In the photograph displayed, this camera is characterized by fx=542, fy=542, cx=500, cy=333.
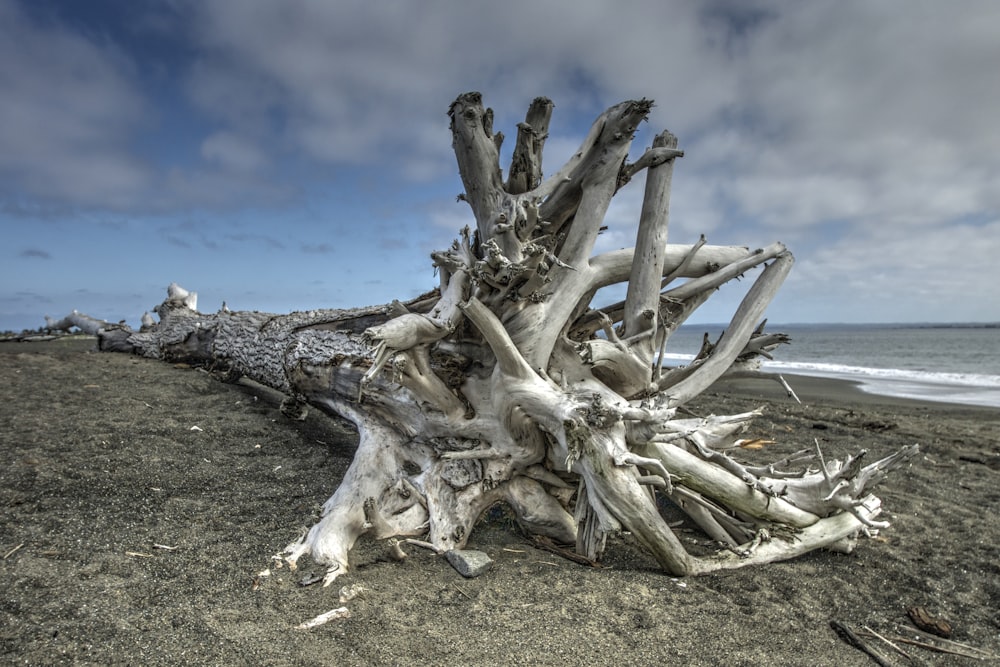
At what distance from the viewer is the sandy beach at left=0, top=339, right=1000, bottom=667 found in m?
2.26

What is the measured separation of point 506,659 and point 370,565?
1.08m

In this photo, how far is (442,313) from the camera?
3.77 m


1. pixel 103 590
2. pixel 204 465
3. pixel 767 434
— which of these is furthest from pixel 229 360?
pixel 767 434

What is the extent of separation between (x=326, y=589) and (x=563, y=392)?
171 cm

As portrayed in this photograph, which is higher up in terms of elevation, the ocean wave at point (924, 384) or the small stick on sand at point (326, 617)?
the small stick on sand at point (326, 617)

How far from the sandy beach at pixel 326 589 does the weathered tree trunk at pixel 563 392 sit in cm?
26

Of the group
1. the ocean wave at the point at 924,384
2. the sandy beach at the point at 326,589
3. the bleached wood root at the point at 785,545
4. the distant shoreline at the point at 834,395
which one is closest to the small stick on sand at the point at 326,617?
the sandy beach at the point at 326,589

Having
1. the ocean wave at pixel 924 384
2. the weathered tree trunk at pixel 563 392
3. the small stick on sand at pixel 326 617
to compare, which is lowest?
the ocean wave at pixel 924 384

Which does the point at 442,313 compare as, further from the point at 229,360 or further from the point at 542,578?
the point at 229,360

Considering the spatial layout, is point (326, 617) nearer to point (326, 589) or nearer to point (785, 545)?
point (326, 589)

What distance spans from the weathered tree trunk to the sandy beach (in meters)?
0.26

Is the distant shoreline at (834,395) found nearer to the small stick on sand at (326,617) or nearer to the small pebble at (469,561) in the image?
the small pebble at (469,561)

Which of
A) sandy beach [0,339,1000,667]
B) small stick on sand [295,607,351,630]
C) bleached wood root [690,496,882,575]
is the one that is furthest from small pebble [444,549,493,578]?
bleached wood root [690,496,882,575]

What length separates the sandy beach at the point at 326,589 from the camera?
2258 mm
